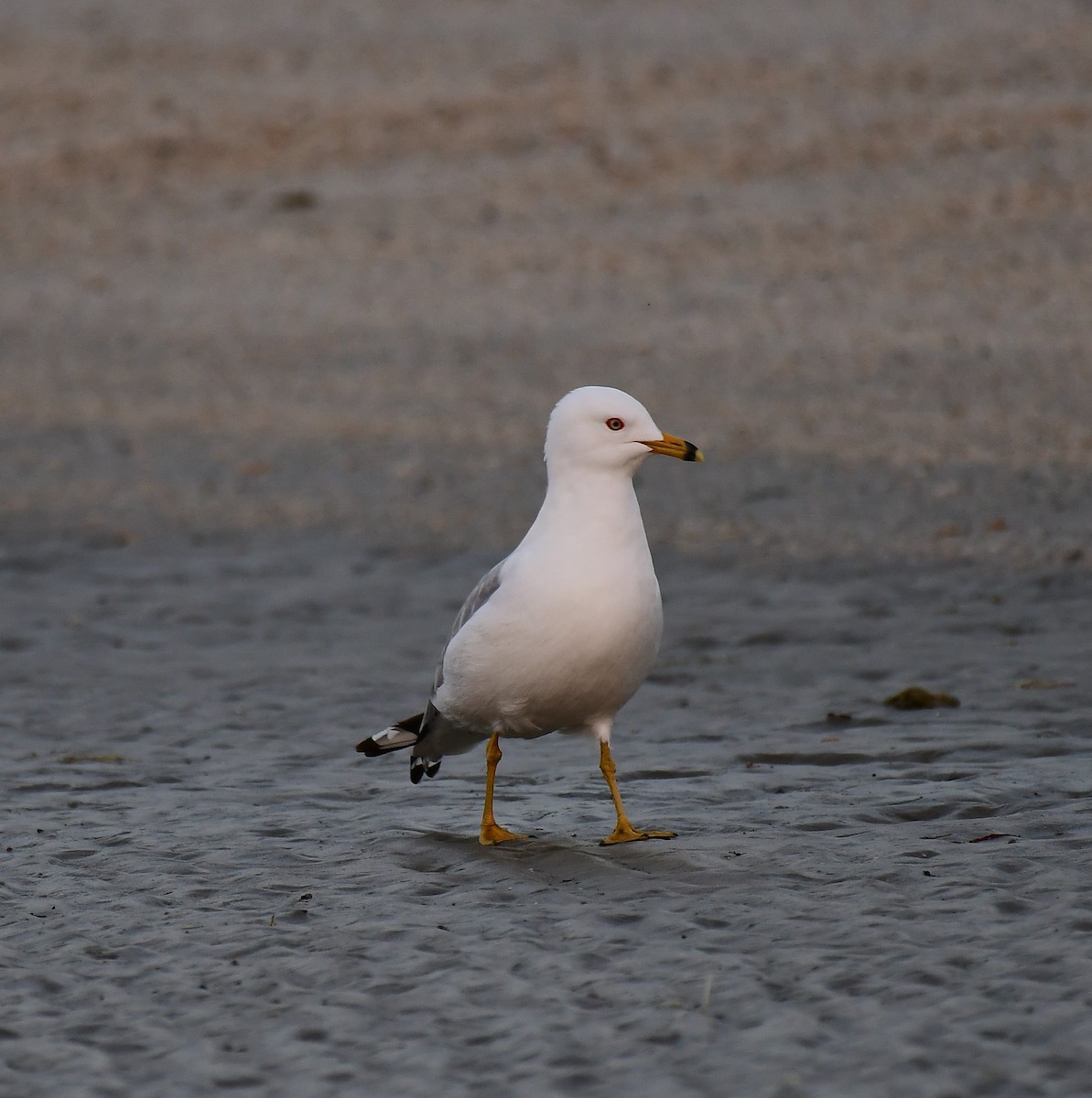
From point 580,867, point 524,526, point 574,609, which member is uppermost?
point 524,526

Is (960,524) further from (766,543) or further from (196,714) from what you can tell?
(196,714)

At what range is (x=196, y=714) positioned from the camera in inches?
344

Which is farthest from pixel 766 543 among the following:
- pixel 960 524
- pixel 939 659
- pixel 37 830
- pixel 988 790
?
pixel 37 830

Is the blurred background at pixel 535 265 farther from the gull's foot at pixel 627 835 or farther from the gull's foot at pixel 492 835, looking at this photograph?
the gull's foot at pixel 492 835

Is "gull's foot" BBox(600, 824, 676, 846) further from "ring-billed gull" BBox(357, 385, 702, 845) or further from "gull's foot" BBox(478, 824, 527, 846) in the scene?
"gull's foot" BBox(478, 824, 527, 846)

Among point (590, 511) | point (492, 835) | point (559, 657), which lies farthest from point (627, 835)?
point (590, 511)

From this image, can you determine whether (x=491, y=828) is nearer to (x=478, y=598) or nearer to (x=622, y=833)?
(x=622, y=833)

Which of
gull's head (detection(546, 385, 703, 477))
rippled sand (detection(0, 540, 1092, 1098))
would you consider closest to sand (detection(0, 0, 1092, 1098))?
rippled sand (detection(0, 540, 1092, 1098))

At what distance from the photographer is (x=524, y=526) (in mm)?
11648

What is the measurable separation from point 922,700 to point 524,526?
13.1 feet

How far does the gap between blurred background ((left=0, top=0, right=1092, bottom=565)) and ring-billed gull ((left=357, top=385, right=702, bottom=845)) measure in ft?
14.7

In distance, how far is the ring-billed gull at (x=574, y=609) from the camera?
19.8 feet

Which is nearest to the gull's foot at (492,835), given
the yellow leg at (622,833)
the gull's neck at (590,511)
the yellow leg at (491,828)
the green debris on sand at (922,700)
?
the yellow leg at (491,828)

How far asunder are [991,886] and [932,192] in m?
10.7
